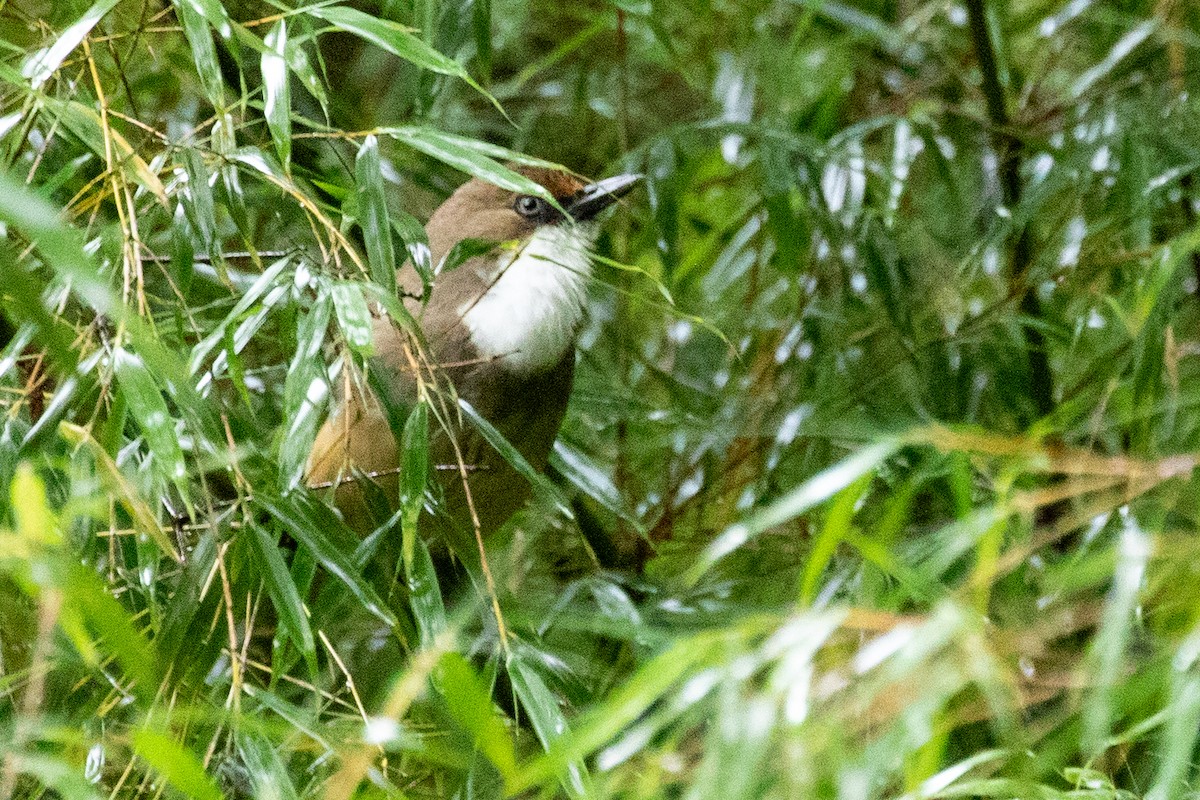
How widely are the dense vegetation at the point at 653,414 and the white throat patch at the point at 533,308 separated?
162 mm

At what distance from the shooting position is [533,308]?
2332 mm

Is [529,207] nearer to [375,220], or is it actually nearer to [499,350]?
[499,350]

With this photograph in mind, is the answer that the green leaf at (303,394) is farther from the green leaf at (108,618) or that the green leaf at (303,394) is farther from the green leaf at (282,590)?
the green leaf at (108,618)

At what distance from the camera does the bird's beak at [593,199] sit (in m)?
2.39

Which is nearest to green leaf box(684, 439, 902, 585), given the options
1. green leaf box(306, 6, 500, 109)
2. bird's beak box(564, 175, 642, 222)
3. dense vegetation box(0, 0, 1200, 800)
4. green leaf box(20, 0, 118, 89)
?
dense vegetation box(0, 0, 1200, 800)

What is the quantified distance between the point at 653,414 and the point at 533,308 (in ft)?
0.89

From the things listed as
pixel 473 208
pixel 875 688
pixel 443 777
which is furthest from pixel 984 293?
pixel 875 688

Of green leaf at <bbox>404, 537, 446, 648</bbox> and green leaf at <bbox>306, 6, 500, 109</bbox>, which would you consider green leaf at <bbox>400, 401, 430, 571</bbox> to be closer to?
green leaf at <bbox>404, 537, 446, 648</bbox>

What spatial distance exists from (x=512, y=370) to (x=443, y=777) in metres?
0.72

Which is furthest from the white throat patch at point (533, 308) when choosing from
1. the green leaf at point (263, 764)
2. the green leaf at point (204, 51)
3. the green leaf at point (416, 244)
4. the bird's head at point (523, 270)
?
the green leaf at point (263, 764)

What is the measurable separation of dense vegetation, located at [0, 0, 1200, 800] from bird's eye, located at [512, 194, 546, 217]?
19 cm

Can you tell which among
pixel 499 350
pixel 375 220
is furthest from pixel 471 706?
pixel 499 350

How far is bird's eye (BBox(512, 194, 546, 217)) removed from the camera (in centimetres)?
248

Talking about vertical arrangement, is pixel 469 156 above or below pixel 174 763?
above
